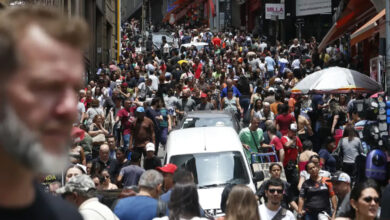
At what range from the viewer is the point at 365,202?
646cm

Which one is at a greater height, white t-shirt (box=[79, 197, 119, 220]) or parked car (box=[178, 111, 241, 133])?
parked car (box=[178, 111, 241, 133])

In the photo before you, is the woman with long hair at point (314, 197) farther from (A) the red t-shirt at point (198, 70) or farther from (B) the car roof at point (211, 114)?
(A) the red t-shirt at point (198, 70)

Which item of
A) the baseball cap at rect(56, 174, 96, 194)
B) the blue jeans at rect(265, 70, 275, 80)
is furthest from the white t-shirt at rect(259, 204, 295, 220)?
the blue jeans at rect(265, 70, 275, 80)

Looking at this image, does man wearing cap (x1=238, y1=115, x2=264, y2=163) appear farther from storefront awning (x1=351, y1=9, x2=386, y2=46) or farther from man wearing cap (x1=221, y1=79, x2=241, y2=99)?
man wearing cap (x1=221, y1=79, x2=241, y2=99)

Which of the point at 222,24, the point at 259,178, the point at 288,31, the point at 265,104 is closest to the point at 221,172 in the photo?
the point at 259,178

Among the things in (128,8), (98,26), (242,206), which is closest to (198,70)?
(98,26)

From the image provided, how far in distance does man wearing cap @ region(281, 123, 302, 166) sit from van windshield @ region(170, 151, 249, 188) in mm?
3540

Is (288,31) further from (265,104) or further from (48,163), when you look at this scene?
(48,163)

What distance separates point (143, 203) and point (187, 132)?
5.63 m

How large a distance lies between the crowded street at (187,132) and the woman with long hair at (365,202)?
0.01 m

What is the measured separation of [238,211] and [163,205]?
85 centimetres

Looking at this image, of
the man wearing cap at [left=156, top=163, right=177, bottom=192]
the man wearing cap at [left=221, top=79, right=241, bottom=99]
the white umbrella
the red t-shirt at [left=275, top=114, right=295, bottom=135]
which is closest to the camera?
the man wearing cap at [left=156, top=163, right=177, bottom=192]

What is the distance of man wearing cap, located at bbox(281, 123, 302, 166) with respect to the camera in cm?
1516

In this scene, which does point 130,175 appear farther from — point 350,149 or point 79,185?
point 79,185
